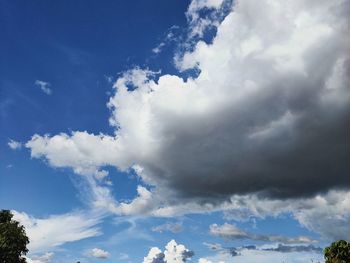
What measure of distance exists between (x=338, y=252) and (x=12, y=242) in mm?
68661

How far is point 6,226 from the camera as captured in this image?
120000mm

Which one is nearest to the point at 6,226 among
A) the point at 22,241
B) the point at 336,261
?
the point at 22,241

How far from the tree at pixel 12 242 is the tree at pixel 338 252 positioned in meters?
64.6

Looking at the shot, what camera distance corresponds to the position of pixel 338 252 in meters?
124

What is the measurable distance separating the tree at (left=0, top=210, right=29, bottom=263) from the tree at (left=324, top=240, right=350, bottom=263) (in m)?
64.6

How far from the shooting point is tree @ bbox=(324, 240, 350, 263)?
12275cm

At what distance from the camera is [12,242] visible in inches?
4678

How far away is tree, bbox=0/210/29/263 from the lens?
117 m

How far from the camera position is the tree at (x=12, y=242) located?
383 feet

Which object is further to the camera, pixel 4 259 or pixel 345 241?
pixel 345 241

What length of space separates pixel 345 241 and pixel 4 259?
72.0m

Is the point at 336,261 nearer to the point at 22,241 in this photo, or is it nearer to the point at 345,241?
the point at 345,241

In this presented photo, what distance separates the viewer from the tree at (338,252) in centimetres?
12275

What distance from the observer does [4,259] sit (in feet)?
→ 385
